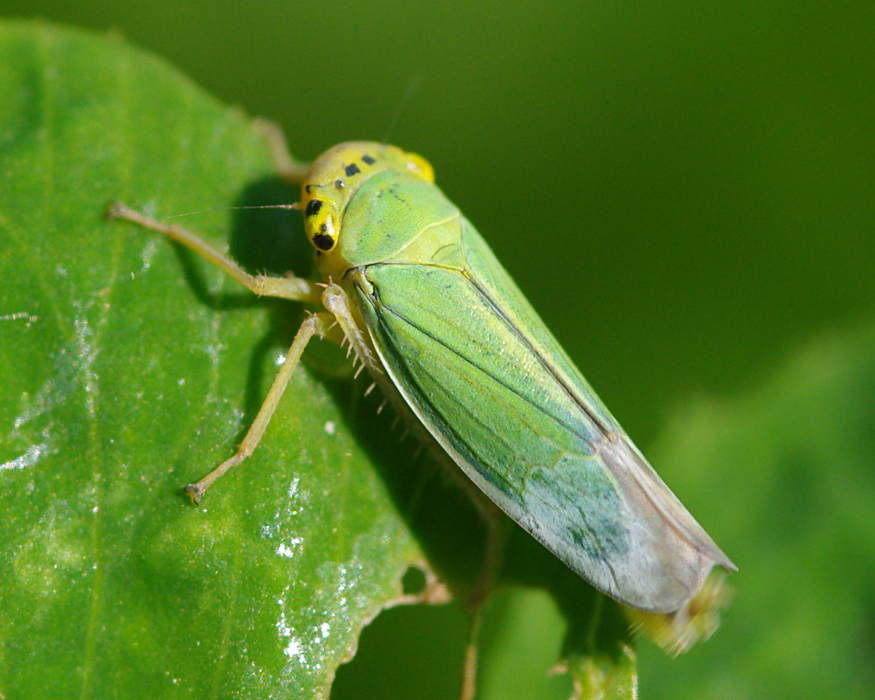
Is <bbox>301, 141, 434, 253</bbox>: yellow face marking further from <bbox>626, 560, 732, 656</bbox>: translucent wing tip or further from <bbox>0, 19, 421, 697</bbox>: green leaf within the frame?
<bbox>626, 560, 732, 656</bbox>: translucent wing tip

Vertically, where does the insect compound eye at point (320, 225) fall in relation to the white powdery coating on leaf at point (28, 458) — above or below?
above

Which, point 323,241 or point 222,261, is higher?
point 323,241

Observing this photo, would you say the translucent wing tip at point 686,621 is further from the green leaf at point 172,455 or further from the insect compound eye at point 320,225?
the insect compound eye at point 320,225

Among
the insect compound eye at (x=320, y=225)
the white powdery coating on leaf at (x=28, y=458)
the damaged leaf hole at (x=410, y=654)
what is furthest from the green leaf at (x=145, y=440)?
the damaged leaf hole at (x=410, y=654)

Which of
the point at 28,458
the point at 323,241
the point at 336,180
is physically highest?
the point at 336,180

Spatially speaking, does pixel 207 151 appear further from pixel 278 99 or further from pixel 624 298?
pixel 624 298

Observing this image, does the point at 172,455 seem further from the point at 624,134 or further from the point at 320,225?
the point at 624,134

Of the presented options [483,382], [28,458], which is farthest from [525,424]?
[28,458]
